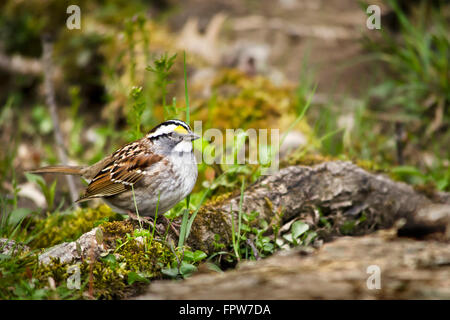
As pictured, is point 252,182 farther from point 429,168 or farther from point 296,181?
point 429,168

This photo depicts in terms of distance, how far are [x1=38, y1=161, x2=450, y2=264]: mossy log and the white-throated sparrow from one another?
0.29 m

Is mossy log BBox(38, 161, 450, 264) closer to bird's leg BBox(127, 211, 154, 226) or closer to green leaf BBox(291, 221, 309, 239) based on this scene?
green leaf BBox(291, 221, 309, 239)

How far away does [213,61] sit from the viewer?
7777mm

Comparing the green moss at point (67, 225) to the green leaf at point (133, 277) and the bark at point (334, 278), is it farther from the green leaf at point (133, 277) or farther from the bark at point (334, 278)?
the bark at point (334, 278)

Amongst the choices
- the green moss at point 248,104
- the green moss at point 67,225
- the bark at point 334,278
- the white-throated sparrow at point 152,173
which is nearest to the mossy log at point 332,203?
the white-throated sparrow at point 152,173

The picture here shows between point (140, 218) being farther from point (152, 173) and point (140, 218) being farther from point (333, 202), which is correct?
point (333, 202)

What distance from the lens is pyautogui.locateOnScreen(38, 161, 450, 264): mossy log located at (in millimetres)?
3857

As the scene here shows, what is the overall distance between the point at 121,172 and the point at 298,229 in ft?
4.66

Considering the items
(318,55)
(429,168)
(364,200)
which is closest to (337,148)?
(429,168)

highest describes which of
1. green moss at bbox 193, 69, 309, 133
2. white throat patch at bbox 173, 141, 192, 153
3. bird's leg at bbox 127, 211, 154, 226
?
green moss at bbox 193, 69, 309, 133

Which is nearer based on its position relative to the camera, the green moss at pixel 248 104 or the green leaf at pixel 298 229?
the green leaf at pixel 298 229

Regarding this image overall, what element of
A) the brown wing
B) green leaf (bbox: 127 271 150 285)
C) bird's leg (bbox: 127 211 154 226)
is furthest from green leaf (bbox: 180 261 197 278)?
the brown wing

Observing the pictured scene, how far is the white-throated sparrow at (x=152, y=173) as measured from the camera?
362 cm

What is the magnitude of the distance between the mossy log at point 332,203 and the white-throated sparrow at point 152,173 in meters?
0.29
